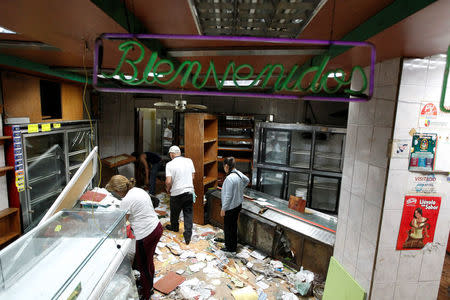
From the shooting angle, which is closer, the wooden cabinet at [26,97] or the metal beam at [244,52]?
the metal beam at [244,52]

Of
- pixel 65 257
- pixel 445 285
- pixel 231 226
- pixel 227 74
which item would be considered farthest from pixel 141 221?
pixel 445 285

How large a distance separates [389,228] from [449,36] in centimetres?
172

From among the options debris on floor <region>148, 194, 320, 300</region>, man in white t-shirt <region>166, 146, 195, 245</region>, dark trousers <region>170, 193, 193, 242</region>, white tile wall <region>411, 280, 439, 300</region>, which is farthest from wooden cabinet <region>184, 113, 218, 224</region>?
white tile wall <region>411, 280, 439, 300</region>

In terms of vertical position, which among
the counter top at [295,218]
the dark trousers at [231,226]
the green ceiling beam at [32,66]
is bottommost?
the dark trousers at [231,226]

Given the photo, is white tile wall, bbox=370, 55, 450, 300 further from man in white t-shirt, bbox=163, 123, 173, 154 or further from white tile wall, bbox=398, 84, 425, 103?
man in white t-shirt, bbox=163, 123, 173, 154

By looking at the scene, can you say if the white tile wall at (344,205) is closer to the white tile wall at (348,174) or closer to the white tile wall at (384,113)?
the white tile wall at (348,174)

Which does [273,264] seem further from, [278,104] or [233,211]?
[278,104]

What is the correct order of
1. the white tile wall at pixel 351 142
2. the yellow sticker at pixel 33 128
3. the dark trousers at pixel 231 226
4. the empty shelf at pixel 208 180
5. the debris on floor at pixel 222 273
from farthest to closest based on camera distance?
the empty shelf at pixel 208 180, the dark trousers at pixel 231 226, the yellow sticker at pixel 33 128, the debris on floor at pixel 222 273, the white tile wall at pixel 351 142

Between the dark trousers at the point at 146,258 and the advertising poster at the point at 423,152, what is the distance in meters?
3.00

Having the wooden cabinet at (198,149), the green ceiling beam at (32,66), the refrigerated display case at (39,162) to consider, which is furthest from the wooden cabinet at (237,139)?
the green ceiling beam at (32,66)

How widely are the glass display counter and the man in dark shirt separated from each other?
4168mm

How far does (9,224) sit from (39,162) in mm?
1077

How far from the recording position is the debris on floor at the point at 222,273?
3.31 metres

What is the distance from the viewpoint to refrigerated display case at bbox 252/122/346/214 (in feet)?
18.9
